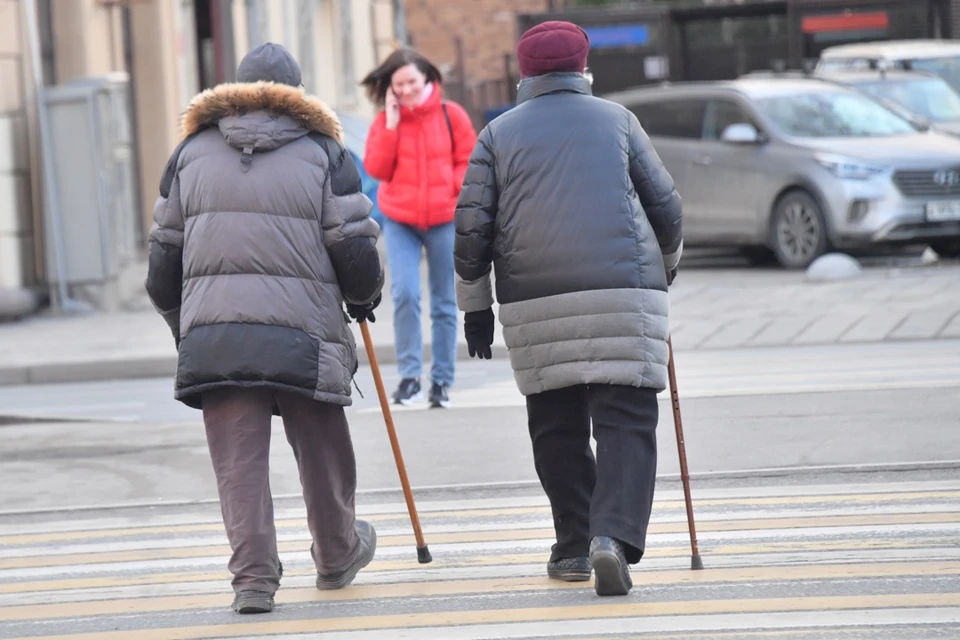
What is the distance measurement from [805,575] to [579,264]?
114cm

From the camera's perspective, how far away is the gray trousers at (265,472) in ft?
17.4

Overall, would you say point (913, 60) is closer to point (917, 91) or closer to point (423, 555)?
point (917, 91)

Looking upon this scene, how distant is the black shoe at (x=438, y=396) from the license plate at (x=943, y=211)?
7619 millimetres

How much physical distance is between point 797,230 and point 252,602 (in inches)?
458

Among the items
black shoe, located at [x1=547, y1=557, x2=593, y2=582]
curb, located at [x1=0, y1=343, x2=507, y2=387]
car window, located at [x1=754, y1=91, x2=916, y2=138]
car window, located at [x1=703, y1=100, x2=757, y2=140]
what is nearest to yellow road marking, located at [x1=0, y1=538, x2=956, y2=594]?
black shoe, located at [x1=547, y1=557, x2=593, y2=582]

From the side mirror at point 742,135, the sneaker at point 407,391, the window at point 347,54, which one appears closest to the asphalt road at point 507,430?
the sneaker at point 407,391

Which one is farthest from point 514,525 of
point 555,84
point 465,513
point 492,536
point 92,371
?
point 92,371

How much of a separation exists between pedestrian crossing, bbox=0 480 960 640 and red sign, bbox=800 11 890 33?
23.1 m

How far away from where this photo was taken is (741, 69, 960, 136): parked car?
1911 centimetres

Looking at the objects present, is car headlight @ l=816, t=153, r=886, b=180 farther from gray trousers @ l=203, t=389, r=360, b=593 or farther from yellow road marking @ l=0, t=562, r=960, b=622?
gray trousers @ l=203, t=389, r=360, b=593

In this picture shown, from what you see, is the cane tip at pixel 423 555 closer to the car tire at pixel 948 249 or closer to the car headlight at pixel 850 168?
the car headlight at pixel 850 168

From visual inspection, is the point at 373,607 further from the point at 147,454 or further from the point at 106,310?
the point at 106,310

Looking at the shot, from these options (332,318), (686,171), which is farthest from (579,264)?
(686,171)

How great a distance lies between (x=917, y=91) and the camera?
63.8 feet
